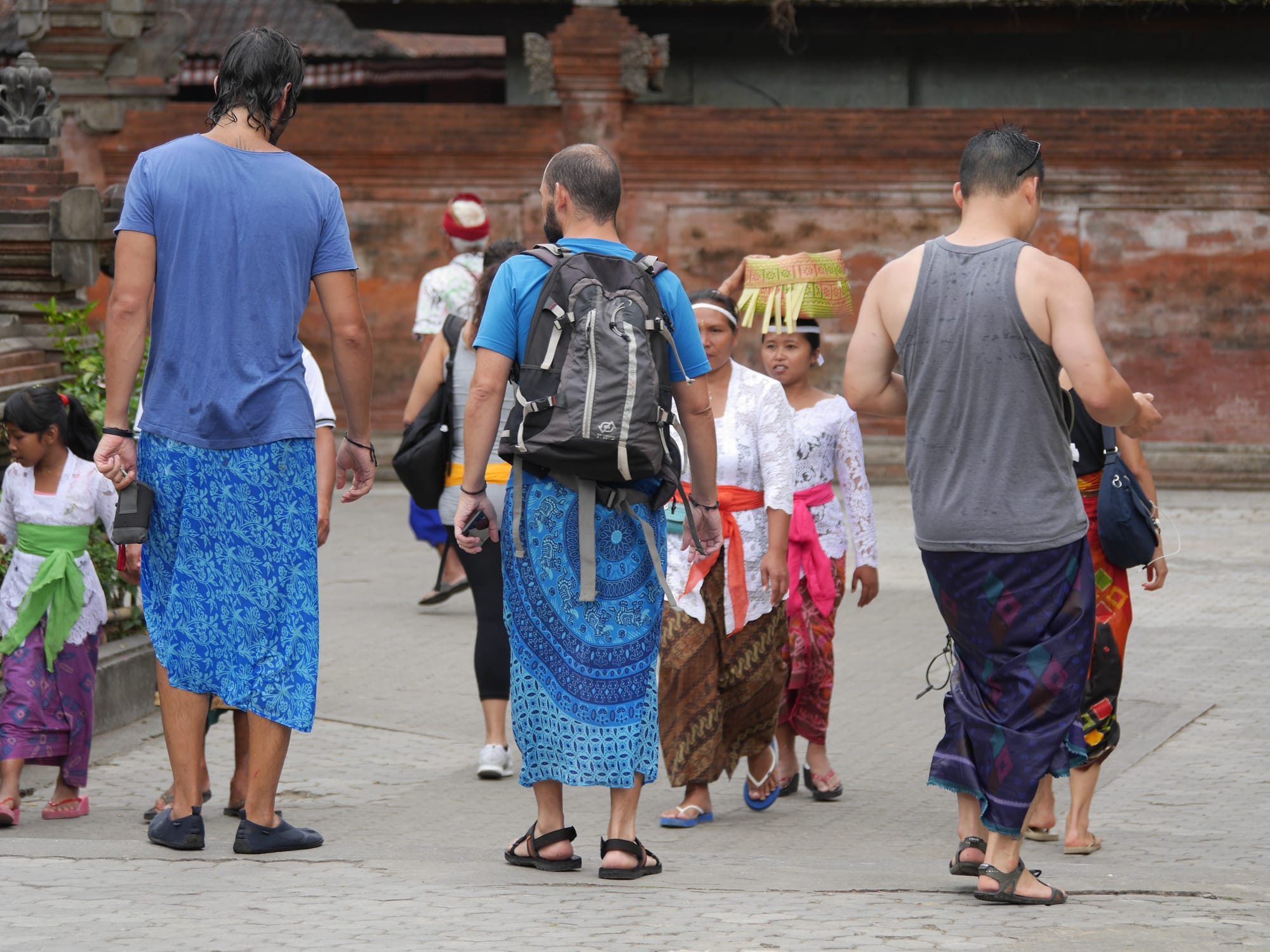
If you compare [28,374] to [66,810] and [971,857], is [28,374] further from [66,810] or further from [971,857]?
[971,857]

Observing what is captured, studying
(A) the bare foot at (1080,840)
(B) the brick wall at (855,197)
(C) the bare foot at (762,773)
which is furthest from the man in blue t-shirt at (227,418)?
(B) the brick wall at (855,197)

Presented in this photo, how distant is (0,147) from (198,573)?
408 centimetres

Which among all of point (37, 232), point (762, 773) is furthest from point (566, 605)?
point (37, 232)

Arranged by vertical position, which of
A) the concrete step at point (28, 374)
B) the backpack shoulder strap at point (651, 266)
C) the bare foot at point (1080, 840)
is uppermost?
the backpack shoulder strap at point (651, 266)

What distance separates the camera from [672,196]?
50.2ft

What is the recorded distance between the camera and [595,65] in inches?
588

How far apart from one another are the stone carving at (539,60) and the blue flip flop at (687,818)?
996 centimetres

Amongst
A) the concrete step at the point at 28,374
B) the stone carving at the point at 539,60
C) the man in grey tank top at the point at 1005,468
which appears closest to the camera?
the man in grey tank top at the point at 1005,468

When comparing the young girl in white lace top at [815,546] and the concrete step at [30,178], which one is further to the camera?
the concrete step at [30,178]

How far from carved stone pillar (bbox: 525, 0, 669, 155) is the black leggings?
872cm

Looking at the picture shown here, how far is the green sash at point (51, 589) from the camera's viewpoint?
593 cm

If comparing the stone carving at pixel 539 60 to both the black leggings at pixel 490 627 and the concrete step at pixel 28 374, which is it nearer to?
the concrete step at pixel 28 374

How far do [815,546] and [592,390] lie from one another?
2.10 meters

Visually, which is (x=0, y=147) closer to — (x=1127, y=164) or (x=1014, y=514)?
(x=1014, y=514)
